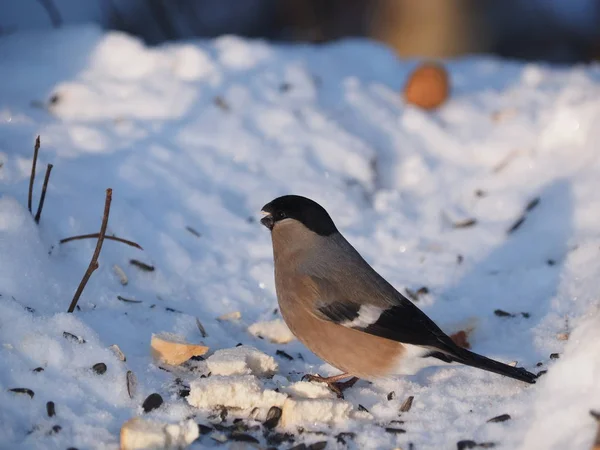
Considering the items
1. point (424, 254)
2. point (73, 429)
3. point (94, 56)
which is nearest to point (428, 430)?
point (73, 429)

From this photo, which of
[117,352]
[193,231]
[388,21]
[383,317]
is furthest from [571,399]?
[388,21]

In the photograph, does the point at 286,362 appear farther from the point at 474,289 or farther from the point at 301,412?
the point at 474,289

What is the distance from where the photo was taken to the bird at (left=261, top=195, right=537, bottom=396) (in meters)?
3.04

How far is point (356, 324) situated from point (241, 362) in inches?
18.3

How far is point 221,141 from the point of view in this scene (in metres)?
4.76

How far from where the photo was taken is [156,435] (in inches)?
101

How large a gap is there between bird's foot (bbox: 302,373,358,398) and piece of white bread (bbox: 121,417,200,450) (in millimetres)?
652

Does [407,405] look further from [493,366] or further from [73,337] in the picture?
[73,337]

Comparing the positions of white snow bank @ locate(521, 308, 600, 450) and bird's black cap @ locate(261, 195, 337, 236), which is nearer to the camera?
white snow bank @ locate(521, 308, 600, 450)

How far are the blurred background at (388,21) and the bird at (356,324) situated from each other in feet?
16.5

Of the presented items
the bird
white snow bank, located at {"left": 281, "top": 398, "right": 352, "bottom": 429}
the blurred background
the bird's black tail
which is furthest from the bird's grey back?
the blurred background

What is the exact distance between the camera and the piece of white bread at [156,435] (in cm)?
254

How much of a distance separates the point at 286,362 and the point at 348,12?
8160 millimetres

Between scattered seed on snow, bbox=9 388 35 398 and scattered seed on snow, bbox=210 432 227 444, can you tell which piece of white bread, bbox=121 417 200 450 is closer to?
scattered seed on snow, bbox=210 432 227 444
